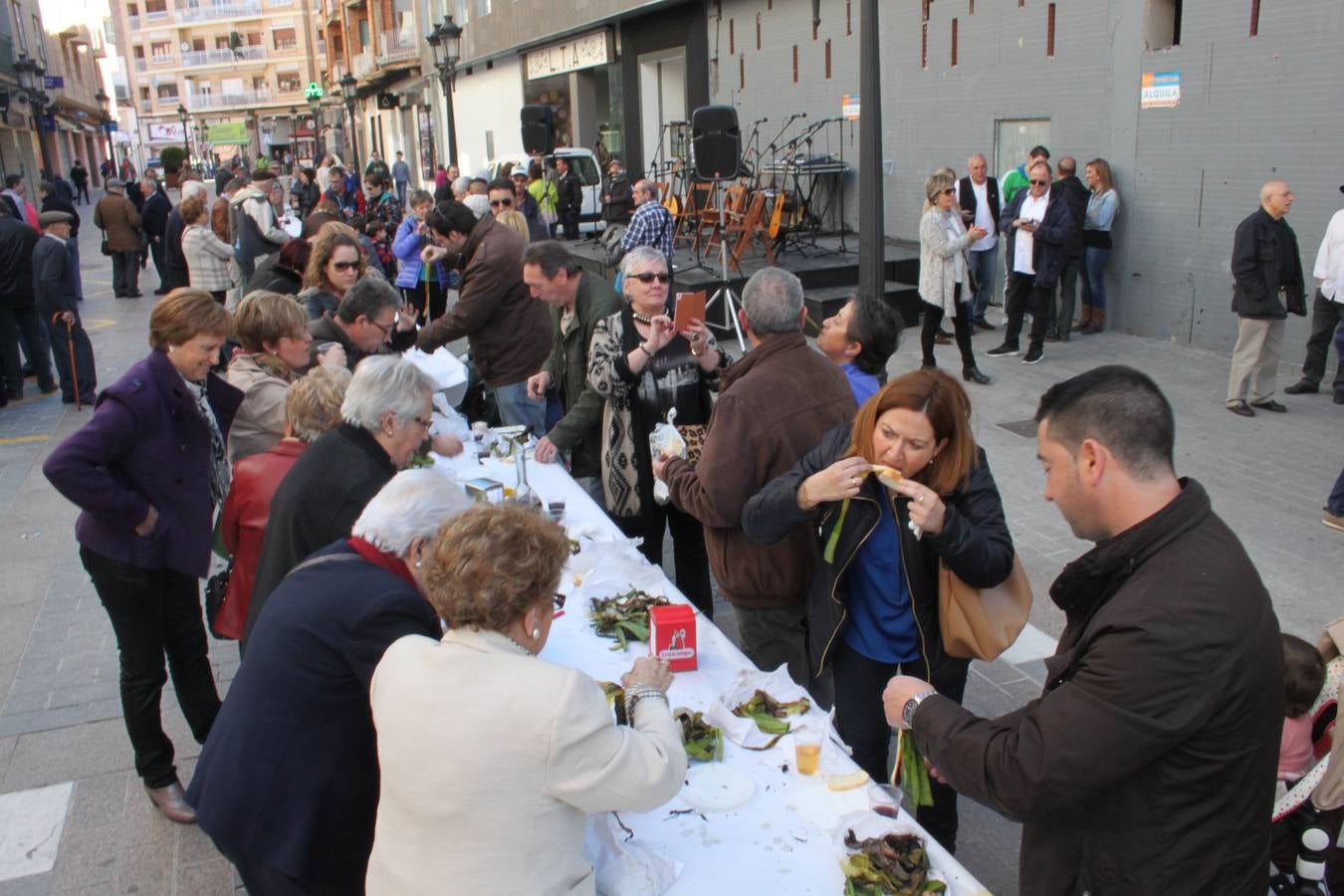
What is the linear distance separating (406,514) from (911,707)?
1.20 metres

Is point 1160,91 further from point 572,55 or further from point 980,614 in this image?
point 572,55

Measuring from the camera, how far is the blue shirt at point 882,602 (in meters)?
2.90

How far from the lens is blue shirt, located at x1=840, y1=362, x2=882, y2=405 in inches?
148

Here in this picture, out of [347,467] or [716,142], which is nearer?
[347,467]

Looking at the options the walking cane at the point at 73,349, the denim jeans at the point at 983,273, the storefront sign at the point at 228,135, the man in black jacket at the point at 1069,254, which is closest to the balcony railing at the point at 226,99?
the storefront sign at the point at 228,135

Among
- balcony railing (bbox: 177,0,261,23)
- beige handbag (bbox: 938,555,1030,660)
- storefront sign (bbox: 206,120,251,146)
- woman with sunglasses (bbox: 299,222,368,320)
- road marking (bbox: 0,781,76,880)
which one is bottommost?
road marking (bbox: 0,781,76,880)

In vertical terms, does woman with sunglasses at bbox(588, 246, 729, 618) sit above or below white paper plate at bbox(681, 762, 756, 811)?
above

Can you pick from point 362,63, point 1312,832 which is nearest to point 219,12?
point 362,63

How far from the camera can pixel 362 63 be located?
147 ft

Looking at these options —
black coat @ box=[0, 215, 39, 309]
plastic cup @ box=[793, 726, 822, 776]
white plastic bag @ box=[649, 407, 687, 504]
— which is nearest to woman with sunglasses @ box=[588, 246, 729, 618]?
white plastic bag @ box=[649, 407, 687, 504]

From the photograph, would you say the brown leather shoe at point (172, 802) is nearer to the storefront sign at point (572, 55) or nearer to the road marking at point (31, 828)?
the road marking at point (31, 828)

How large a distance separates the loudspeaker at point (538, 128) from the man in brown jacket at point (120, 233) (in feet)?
21.7

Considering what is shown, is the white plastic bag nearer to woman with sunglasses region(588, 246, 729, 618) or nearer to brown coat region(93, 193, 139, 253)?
woman with sunglasses region(588, 246, 729, 618)

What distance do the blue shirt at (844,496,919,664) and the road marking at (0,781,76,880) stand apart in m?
2.90
